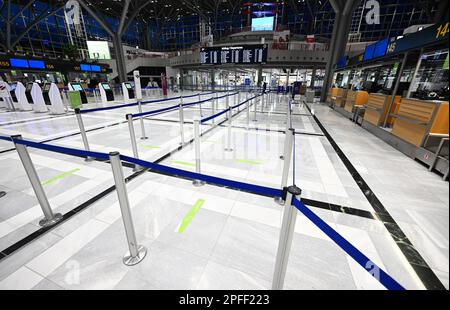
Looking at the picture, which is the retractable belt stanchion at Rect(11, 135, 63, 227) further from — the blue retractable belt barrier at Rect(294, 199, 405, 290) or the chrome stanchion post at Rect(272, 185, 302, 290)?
the blue retractable belt barrier at Rect(294, 199, 405, 290)

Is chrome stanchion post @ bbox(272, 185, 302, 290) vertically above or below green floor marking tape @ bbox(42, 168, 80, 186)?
above

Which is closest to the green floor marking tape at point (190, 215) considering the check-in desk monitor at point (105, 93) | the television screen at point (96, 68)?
the check-in desk monitor at point (105, 93)

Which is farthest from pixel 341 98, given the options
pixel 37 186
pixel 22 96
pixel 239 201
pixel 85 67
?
pixel 85 67

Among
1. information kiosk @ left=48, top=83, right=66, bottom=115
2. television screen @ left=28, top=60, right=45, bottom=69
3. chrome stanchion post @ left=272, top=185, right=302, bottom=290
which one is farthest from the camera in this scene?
television screen @ left=28, top=60, right=45, bottom=69

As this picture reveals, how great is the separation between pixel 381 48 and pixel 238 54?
10.5 meters

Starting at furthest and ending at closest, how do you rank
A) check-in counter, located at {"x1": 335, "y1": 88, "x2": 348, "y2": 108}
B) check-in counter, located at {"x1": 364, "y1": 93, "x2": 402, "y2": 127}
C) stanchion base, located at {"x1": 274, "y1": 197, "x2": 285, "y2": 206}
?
check-in counter, located at {"x1": 335, "y1": 88, "x2": 348, "y2": 108}, check-in counter, located at {"x1": 364, "y1": 93, "x2": 402, "y2": 127}, stanchion base, located at {"x1": 274, "y1": 197, "x2": 285, "y2": 206}

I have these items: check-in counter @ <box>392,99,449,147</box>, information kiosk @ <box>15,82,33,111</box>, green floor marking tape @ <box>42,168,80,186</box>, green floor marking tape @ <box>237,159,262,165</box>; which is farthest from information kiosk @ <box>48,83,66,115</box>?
check-in counter @ <box>392,99,449,147</box>

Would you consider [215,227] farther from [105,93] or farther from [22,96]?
[105,93]

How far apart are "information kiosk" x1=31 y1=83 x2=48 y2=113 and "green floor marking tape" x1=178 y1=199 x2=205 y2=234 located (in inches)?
446

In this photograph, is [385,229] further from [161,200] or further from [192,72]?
[192,72]

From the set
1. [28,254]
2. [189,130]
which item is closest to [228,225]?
[28,254]

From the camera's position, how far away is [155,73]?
3014 centimetres

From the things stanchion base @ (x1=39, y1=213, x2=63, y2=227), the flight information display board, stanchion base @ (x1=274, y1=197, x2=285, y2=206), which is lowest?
stanchion base @ (x1=39, y1=213, x2=63, y2=227)

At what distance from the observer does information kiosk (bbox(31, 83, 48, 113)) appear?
9420 mm
